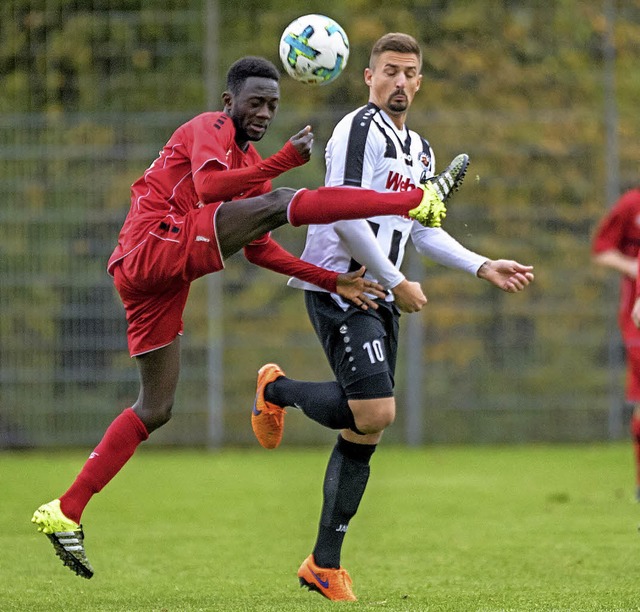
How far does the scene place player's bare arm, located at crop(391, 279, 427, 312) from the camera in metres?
5.45

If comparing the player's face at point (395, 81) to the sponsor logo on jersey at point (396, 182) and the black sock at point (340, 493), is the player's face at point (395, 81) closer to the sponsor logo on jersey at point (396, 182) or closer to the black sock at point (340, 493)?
the sponsor logo on jersey at point (396, 182)

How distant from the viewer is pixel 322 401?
561cm

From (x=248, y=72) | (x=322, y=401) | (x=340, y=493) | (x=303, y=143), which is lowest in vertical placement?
(x=340, y=493)

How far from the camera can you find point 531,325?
13000 millimetres

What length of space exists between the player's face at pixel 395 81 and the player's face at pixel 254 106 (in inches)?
17.2

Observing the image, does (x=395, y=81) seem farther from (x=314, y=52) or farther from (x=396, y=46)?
(x=314, y=52)

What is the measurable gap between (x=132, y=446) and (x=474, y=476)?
207 inches

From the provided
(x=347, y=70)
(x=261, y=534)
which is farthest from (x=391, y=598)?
(x=347, y=70)

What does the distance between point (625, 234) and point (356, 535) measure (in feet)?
10.5

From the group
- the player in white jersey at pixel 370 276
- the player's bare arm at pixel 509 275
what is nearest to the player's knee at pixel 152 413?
the player in white jersey at pixel 370 276

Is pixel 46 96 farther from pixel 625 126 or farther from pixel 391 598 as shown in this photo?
pixel 391 598

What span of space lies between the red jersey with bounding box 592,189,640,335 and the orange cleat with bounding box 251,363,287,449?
391 centimetres

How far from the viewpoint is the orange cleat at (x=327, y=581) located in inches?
212

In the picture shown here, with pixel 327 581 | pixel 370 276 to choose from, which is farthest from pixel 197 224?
pixel 327 581
